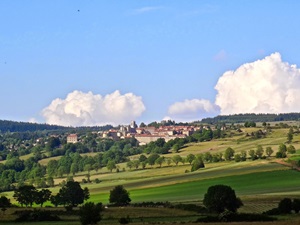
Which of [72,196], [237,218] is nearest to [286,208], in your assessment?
[237,218]

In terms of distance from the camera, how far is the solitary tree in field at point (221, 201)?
94375 millimetres

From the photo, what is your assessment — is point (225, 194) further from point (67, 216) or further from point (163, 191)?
point (163, 191)

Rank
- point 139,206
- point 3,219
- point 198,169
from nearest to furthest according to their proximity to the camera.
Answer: point 3,219 < point 139,206 < point 198,169

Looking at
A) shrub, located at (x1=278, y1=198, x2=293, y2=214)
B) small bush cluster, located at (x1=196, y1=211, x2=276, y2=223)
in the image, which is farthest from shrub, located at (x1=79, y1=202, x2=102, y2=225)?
shrub, located at (x1=278, y1=198, x2=293, y2=214)

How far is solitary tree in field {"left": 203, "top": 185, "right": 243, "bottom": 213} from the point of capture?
94.4 m

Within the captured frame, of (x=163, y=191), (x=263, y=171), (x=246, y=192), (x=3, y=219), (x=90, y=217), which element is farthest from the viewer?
(x=263, y=171)

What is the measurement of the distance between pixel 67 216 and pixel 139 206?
16.2 m

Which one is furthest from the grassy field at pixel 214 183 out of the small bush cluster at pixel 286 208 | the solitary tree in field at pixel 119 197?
the solitary tree in field at pixel 119 197

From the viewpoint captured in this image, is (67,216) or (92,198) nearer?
(67,216)

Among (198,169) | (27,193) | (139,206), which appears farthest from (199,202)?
(198,169)

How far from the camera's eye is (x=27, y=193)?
135m

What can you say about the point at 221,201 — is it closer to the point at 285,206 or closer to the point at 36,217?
the point at 285,206

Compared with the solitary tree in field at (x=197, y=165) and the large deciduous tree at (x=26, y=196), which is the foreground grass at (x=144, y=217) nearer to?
the large deciduous tree at (x=26, y=196)

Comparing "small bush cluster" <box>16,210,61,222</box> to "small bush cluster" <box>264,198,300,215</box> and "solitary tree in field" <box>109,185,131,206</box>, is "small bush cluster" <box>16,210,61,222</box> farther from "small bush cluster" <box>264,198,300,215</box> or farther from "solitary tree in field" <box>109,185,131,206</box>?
"solitary tree in field" <box>109,185,131,206</box>
